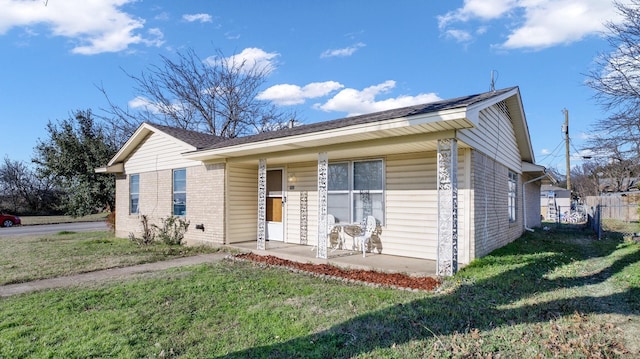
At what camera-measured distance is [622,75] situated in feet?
38.6

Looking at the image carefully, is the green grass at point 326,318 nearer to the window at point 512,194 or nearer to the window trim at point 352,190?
the window trim at point 352,190

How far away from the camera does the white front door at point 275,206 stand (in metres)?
10.6

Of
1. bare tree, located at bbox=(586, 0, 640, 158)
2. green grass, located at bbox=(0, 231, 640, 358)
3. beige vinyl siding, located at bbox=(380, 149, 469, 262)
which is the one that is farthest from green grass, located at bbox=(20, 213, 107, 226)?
bare tree, located at bbox=(586, 0, 640, 158)

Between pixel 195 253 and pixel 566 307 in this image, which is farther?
pixel 195 253

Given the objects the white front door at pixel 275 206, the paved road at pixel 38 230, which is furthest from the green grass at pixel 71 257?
the paved road at pixel 38 230

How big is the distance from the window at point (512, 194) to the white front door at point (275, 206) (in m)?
7.24

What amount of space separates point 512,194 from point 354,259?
22.0 ft

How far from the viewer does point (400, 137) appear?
21.7 ft

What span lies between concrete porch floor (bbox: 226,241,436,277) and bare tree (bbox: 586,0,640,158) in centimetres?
1039

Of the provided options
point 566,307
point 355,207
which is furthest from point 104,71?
point 566,307

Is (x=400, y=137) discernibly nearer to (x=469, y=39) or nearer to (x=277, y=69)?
(x=469, y=39)

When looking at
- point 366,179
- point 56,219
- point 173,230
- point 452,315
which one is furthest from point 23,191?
point 452,315

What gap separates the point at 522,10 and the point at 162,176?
41.5 ft

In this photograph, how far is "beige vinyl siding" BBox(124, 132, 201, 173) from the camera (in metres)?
11.5
